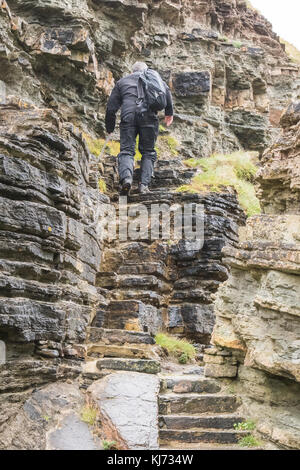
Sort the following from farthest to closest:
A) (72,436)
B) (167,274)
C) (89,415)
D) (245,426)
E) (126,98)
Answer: (126,98) → (167,274) → (245,426) → (89,415) → (72,436)

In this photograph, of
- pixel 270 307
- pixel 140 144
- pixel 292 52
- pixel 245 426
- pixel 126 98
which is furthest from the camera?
pixel 292 52

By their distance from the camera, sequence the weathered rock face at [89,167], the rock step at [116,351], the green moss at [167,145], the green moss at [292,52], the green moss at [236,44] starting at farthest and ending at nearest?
the green moss at [292,52] < the green moss at [236,44] < the green moss at [167,145] < the rock step at [116,351] < the weathered rock face at [89,167]

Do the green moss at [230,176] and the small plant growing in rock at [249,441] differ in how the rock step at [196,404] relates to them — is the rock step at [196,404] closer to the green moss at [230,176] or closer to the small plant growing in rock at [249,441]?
the small plant growing in rock at [249,441]

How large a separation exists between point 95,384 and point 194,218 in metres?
5.28

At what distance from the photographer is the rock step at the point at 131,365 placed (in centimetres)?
707

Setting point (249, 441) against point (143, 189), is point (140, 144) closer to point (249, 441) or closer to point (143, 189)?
point (143, 189)

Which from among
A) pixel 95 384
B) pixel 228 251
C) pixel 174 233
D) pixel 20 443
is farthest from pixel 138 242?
pixel 20 443

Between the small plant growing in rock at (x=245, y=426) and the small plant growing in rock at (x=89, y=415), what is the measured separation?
1.77 m

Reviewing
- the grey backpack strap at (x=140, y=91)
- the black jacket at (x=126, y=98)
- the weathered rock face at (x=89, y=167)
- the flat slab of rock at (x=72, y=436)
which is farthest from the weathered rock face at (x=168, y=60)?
the flat slab of rock at (x=72, y=436)

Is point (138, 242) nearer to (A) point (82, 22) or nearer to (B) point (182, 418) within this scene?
(B) point (182, 418)

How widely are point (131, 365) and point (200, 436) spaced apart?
150 cm

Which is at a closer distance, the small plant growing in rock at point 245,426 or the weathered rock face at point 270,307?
the weathered rock face at point 270,307

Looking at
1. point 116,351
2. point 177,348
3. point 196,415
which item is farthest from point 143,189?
point 196,415

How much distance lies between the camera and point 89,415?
5844 mm
